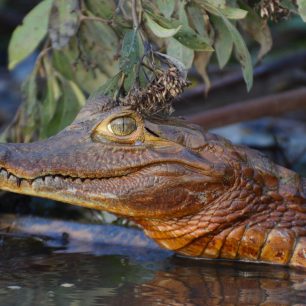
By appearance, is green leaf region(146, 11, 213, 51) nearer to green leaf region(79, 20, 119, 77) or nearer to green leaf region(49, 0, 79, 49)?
green leaf region(49, 0, 79, 49)

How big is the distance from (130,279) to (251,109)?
101 inches

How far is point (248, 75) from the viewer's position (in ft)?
17.0

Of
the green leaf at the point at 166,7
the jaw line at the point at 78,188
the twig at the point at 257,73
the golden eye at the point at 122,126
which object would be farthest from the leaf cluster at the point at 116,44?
the twig at the point at 257,73

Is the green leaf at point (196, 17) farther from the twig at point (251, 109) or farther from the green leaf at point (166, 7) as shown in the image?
the twig at point (251, 109)

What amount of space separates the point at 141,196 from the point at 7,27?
27.3ft

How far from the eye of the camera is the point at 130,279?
468 centimetres

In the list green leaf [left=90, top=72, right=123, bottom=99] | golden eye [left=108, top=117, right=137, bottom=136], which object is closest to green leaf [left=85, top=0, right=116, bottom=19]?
green leaf [left=90, top=72, right=123, bottom=99]

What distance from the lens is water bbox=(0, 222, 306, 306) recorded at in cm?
429

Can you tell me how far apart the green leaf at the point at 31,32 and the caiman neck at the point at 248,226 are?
51.3 inches

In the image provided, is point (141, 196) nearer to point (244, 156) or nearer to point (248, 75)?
point (244, 156)

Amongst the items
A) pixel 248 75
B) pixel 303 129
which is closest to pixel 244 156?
pixel 248 75

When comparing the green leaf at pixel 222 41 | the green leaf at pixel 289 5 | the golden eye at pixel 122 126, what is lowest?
the golden eye at pixel 122 126

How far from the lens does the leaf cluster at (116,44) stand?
4871 millimetres

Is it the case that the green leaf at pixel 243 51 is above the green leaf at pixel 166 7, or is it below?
below
